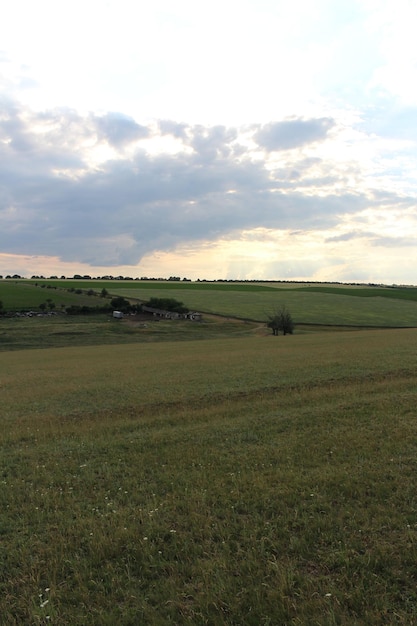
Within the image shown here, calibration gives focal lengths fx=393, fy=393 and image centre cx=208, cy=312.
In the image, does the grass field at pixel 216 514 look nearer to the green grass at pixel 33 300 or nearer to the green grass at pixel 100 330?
the green grass at pixel 100 330

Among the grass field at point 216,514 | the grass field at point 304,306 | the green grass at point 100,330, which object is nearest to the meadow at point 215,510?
the grass field at point 216,514

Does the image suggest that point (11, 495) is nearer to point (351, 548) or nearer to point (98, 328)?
point (351, 548)

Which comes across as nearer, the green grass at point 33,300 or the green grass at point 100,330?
the green grass at point 100,330

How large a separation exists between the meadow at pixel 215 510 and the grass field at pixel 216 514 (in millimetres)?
27

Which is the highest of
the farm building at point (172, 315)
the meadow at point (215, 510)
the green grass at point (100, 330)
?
the farm building at point (172, 315)

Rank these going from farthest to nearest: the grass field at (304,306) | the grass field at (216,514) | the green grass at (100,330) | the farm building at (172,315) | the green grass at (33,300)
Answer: the green grass at (33,300) → the farm building at (172,315) → the grass field at (304,306) → the green grass at (100,330) → the grass field at (216,514)

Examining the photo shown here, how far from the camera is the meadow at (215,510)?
16.1 feet

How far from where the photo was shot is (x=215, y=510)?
7.12 m

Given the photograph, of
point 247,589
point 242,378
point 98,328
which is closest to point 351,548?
point 247,589

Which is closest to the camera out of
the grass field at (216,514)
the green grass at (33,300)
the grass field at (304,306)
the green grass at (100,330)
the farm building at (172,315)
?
the grass field at (216,514)

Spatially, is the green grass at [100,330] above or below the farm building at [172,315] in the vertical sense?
below

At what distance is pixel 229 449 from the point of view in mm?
10500

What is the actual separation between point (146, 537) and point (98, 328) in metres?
74.3

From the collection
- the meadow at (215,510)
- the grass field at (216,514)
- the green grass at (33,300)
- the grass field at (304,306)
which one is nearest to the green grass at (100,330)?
the green grass at (33,300)
